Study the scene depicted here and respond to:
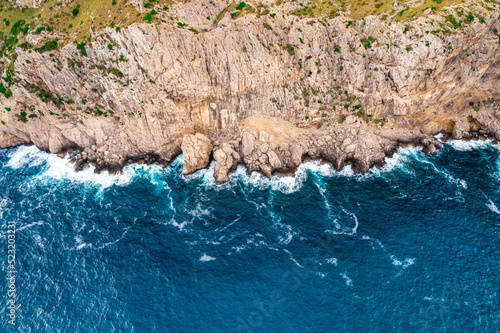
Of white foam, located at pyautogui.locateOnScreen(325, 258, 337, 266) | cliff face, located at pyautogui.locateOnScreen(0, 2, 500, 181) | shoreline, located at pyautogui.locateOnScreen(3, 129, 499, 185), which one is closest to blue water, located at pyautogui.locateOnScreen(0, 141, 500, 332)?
white foam, located at pyautogui.locateOnScreen(325, 258, 337, 266)

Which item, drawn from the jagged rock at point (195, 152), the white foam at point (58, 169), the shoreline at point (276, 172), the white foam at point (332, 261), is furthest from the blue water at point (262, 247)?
the jagged rock at point (195, 152)

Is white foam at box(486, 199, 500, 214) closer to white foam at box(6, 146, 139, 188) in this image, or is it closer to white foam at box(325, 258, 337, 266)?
white foam at box(325, 258, 337, 266)

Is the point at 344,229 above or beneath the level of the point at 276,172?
beneath

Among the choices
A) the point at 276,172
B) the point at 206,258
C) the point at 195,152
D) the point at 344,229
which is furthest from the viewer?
A: the point at 276,172

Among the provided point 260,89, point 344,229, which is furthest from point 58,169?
point 344,229

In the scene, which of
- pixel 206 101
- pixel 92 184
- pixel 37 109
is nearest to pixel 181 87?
pixel 206 101

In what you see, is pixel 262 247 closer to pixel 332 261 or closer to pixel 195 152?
pixel 332 261
